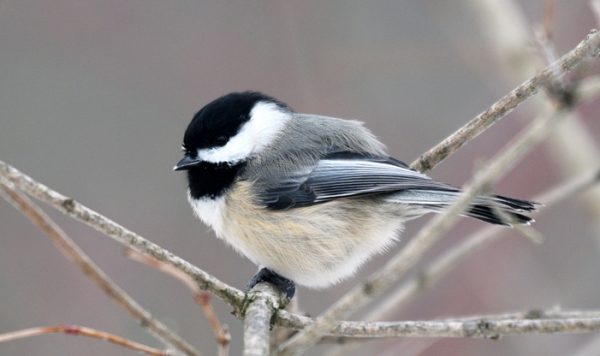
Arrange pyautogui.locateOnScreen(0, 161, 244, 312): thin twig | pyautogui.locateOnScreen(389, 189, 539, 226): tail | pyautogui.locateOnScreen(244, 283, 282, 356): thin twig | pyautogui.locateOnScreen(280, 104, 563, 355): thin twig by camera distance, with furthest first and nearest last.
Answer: pyautogui.locateOnScreen(389, 189, 539, 226): tail, pyautogui.locateOnScreen(0, 161, 244, 312): thin twig, pyautogui.locateOnScreen(244, 283, 282, 356): thin twig, pyautogui.locateOnScreen(280, 104, 563, 355): thin twig

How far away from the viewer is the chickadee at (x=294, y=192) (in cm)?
241

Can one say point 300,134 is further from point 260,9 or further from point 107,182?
point 260,9

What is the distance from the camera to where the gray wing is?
241 centimetres

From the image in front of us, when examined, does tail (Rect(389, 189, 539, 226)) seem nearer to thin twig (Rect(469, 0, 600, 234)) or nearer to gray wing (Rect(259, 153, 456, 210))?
gray wing (Rect(259, 153, 456, 210))

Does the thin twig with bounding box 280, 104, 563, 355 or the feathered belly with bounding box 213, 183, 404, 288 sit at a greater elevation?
the feathered belly with bounding box 213, 183, 404, 288

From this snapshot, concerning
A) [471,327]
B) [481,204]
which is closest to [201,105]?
[481,204]

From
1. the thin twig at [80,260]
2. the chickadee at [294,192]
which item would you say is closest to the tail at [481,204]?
the chickadee at [294,192]

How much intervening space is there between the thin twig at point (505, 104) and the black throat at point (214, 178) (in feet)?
2.02

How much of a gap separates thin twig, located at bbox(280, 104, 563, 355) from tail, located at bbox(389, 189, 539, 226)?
0.66 m

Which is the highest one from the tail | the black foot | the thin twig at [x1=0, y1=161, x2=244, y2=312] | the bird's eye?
the bird's eye

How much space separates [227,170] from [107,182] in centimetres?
186

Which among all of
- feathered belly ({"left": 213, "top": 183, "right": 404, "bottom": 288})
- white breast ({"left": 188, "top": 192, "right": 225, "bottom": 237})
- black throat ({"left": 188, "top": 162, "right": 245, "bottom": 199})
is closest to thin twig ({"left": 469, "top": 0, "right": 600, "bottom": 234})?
feathered belly ({"left": 213, "top": 183, "right": 404, "bottom": 288})

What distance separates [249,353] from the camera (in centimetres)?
126

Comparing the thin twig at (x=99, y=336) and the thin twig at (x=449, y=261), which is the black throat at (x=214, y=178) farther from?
the thin twig at (x=99, y=336)
